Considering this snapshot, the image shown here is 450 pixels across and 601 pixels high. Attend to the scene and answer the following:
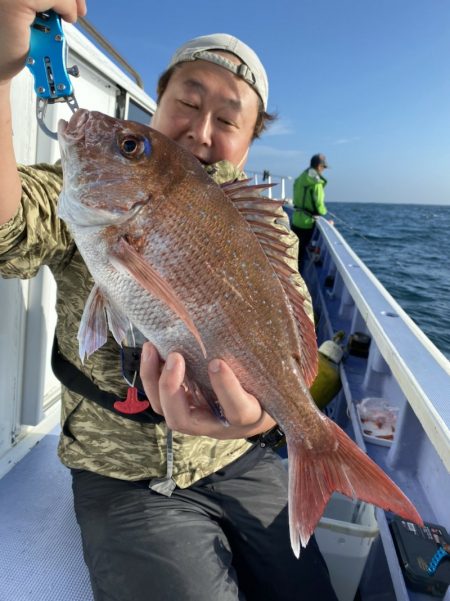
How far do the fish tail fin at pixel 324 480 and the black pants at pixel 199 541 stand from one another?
1.46 ft

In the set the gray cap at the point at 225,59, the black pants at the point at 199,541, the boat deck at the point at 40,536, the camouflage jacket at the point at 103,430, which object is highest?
the gray cap at the point at 225,59

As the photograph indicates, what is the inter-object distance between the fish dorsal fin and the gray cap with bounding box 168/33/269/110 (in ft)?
2.43

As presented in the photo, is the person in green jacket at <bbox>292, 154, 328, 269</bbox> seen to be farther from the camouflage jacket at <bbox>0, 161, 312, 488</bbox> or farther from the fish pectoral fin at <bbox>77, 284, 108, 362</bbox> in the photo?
the fish pectoral fin at <bbox>77, 284, 108, 362</bbox>

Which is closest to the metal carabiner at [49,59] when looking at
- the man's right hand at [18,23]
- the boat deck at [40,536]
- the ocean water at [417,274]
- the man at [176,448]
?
the man's right hand at [18,23]

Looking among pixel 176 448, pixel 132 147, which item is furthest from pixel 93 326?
pixel 176 448

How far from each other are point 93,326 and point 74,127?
2.10ft

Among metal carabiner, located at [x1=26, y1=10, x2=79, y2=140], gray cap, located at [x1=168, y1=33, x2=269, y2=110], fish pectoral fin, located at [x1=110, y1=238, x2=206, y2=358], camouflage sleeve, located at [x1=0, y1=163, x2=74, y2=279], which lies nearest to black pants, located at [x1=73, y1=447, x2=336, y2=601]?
fish pectoral fin, located at [x1=110, y1=238, x2=206, y2=358]

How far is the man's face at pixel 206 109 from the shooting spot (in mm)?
2014

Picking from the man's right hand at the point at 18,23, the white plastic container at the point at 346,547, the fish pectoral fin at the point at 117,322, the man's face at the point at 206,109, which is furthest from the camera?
the white plastic container at the point at 346,547

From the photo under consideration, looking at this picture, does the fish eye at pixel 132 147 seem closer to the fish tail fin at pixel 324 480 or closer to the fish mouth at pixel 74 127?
the fish mouth at pixel 74 127

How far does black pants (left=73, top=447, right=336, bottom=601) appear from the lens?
5.27 ft

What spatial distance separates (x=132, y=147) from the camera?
1479 millimetres

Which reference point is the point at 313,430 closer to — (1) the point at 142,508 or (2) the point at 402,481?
(1) the point at 142,508

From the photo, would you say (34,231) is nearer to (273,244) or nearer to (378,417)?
(273,244)
